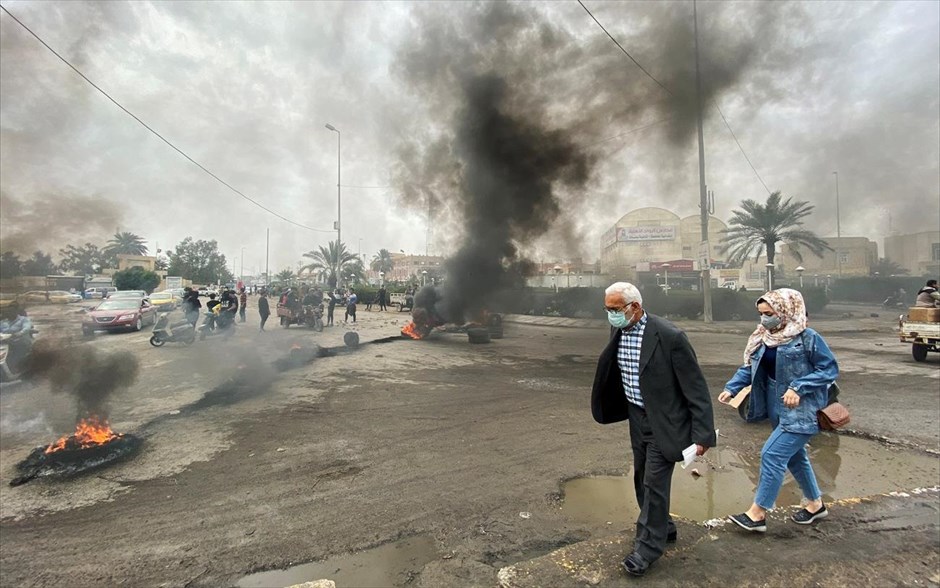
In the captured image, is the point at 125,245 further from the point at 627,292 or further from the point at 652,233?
the point at 652,233

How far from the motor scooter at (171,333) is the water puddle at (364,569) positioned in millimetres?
11551

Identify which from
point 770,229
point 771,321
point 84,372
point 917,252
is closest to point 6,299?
→ point 84,372

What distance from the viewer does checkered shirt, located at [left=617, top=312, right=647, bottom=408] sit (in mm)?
2441

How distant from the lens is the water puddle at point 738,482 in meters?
3.32

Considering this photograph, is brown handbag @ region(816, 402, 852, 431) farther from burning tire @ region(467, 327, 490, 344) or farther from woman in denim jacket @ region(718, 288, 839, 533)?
burning tire @ region(467, 327, 490, 344)

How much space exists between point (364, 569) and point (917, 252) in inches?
1895

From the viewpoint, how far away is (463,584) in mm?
2455

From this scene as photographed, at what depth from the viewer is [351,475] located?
4.13 metres

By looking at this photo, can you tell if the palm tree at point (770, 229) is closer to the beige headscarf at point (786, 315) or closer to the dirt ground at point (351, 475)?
the dirt ground at point (351, 475)

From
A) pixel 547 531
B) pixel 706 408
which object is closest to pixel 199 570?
pixel 547 531

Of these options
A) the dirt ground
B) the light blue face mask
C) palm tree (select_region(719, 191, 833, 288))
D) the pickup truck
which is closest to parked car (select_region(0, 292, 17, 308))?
the dirt ground

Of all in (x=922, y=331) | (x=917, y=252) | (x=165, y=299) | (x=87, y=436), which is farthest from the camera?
(x=917, y=252)

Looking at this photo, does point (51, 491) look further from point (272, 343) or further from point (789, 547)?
point (272, 343)

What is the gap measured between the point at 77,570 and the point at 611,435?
15.3ft
